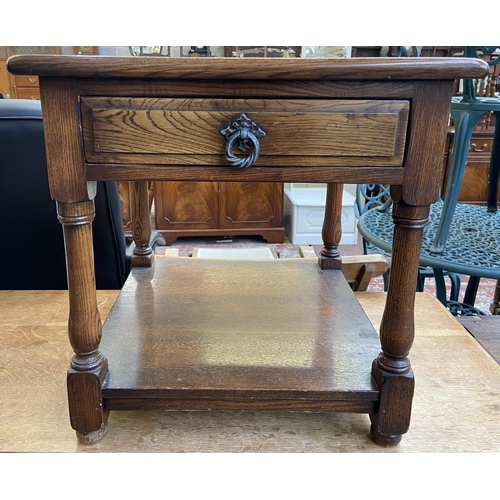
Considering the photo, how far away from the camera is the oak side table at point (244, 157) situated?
0.50m

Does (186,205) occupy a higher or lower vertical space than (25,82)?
lower

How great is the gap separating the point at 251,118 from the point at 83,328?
316 mm

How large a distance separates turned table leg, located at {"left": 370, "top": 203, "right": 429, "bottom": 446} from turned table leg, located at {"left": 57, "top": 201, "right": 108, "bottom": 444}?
354 millimetres

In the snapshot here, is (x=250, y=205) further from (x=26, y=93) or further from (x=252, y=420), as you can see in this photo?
(x=252, y=420)

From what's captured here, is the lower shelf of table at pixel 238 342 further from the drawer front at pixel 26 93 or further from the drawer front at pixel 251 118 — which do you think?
the drawer front at pixel 26 93

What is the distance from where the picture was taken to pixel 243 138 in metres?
0.53

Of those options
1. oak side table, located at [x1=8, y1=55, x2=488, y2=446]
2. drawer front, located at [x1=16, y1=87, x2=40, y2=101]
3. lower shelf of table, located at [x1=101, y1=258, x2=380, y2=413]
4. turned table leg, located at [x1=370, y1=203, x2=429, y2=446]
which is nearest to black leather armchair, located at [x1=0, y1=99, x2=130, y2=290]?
lower shelf of table, located at [x1=101, y1=258, x2=380, y2=413]

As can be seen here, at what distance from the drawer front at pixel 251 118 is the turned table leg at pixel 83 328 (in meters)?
0.08

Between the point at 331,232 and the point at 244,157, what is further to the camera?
the point at 331,232

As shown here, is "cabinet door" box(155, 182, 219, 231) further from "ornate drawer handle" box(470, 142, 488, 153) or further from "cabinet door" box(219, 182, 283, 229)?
"ornate drawer handle" box(470, 142, 488, 153)

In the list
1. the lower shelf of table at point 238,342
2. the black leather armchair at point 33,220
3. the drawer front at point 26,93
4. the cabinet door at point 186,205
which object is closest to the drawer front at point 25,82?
the drawer front at point 26,93

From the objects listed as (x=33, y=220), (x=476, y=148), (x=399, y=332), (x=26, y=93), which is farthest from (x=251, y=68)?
(x=26, y=93)

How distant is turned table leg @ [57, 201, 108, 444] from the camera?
562 mm

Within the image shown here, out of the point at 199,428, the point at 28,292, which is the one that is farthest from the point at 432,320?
the point at 28,292
